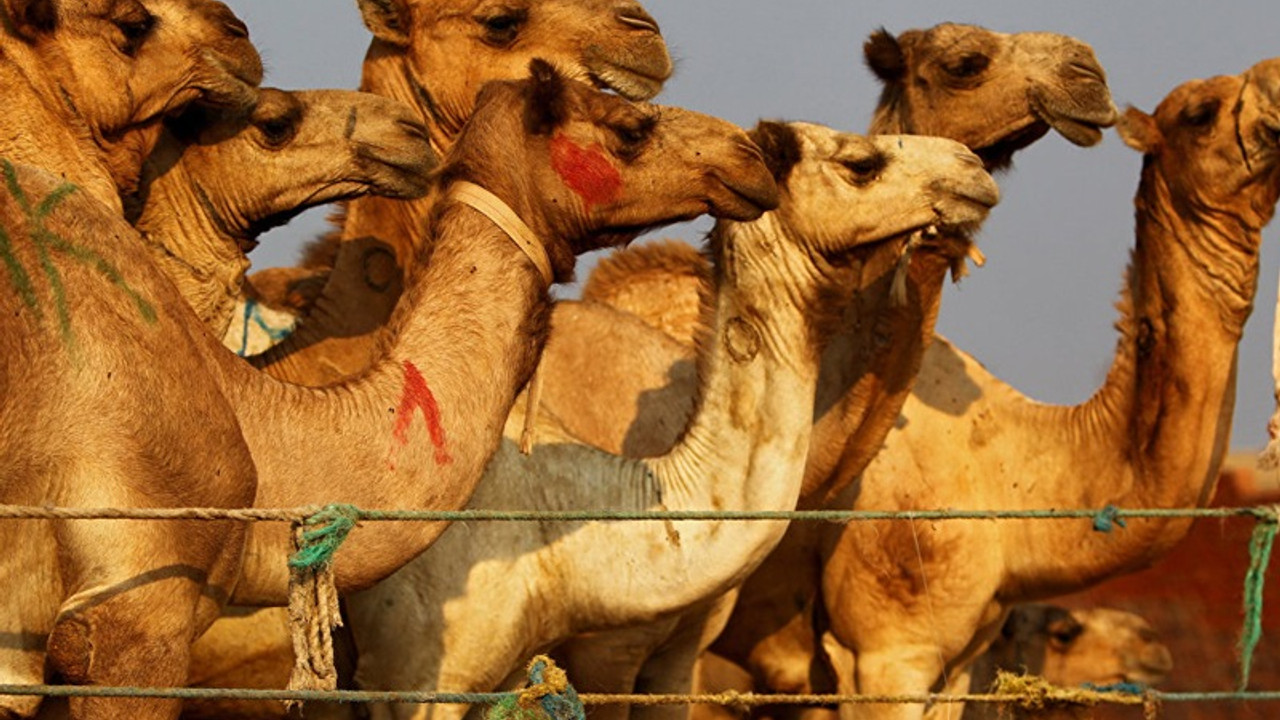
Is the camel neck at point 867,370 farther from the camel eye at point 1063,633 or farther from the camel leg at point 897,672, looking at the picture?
the camel eye at point 1063,633

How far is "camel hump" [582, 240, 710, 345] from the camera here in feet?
30.6

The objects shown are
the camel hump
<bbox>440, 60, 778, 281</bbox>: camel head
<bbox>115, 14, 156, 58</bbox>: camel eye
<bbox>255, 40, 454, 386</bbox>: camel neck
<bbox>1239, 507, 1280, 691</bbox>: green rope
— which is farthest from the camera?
the camel hump

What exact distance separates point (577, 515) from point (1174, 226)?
14.8ft

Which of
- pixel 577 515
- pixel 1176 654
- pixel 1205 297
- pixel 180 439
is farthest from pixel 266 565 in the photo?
pixel 1176 654

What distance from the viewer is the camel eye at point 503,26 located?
7371 millimetres

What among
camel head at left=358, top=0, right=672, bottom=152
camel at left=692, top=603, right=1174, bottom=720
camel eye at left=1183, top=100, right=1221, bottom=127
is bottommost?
camel at left=692, top=603, right=1174, bottom=720

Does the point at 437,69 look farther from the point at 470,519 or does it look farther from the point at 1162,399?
the point at 470,519

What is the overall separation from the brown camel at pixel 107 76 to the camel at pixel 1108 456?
320cm

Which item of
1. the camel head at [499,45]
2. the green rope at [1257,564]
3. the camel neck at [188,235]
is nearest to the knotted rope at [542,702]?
the green rope at [1257,564]

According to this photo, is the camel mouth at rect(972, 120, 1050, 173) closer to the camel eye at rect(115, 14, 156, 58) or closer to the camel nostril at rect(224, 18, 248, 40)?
the camel nostril at rect(224, 18, 248, 40)

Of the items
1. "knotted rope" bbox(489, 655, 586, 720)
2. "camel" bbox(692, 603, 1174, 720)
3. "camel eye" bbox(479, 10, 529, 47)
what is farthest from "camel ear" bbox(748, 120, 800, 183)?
"camel" bbox(692, 603, 1174, 720)

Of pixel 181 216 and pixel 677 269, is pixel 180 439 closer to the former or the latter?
pixel 181 216

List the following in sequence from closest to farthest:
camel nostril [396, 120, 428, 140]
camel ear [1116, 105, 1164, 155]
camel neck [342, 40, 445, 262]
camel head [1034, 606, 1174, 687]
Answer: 1. camel nostril [396, 120, 428, 140]
2. camel neck [342, 40, 445, 262]
3. camel ear [1116, 105, 1164, 155]
4. camel head [1034, 606, 1174, 687]

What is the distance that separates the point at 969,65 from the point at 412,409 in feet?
12.5
